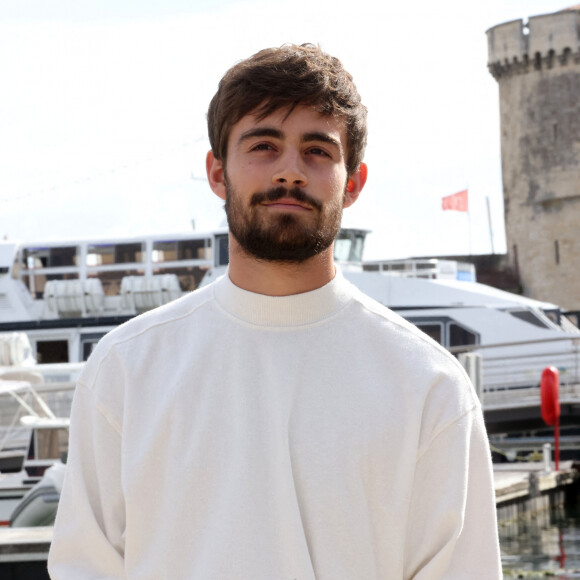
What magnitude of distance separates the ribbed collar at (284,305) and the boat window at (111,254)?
19368mm

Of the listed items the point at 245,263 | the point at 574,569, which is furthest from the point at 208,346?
the point at 574,569

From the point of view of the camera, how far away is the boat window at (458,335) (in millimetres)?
18703

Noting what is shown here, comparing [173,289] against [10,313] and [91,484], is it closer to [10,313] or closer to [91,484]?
[10,313]

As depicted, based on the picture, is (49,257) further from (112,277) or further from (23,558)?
(23,558)

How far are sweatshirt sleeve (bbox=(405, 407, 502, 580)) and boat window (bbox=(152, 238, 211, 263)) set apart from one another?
18.5 metres

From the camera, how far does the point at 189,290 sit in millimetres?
20438

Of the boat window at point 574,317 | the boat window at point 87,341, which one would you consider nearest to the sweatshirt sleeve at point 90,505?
the boat window at point 87,341

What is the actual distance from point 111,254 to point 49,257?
3.85 feet

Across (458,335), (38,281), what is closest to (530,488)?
(458,335)

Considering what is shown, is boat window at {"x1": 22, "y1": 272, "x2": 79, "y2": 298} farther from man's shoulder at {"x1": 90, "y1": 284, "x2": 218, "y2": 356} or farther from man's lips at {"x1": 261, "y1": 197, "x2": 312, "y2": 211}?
man's lips at {"x1": 261, "y1": 197, "x2": 312, "y2": 211}

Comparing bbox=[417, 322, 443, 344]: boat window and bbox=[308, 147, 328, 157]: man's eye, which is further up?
bbox=[308, 147, 328, 157]: man's eye

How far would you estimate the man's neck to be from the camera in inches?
77.0

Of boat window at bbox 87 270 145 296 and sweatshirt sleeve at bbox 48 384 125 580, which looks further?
boat window at bbox 87 270 145 296

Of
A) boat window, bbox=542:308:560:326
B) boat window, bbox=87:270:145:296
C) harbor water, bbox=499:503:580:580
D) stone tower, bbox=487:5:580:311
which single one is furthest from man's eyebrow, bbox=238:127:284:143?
stone tower, bbox=487:5:580:311
